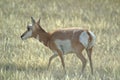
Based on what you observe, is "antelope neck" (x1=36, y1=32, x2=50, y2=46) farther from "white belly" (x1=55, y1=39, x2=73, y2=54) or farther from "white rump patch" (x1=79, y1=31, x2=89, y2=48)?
"white rump patch" (x1=79, y1=31, x2=89, y2=48)

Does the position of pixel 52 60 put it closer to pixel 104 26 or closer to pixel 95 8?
pixel 104 26

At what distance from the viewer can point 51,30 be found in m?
17.3

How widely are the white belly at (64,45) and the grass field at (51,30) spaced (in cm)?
43

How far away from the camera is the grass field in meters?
11.6

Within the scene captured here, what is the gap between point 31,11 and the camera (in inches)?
816

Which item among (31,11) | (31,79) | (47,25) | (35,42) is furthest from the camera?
(31,11)

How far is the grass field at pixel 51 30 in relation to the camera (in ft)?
38.0

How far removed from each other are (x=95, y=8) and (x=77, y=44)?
407 inches

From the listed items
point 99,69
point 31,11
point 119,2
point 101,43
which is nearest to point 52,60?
point 99,69

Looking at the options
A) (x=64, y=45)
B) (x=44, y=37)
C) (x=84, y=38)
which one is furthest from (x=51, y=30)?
(x=84, y=38)

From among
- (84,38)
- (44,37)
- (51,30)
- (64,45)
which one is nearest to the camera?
(84,38)

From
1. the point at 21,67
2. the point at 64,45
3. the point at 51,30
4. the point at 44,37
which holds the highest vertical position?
the point at 44,37

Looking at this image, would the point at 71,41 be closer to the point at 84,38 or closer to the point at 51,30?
the point at 84,38

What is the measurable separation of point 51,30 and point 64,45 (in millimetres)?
5308
